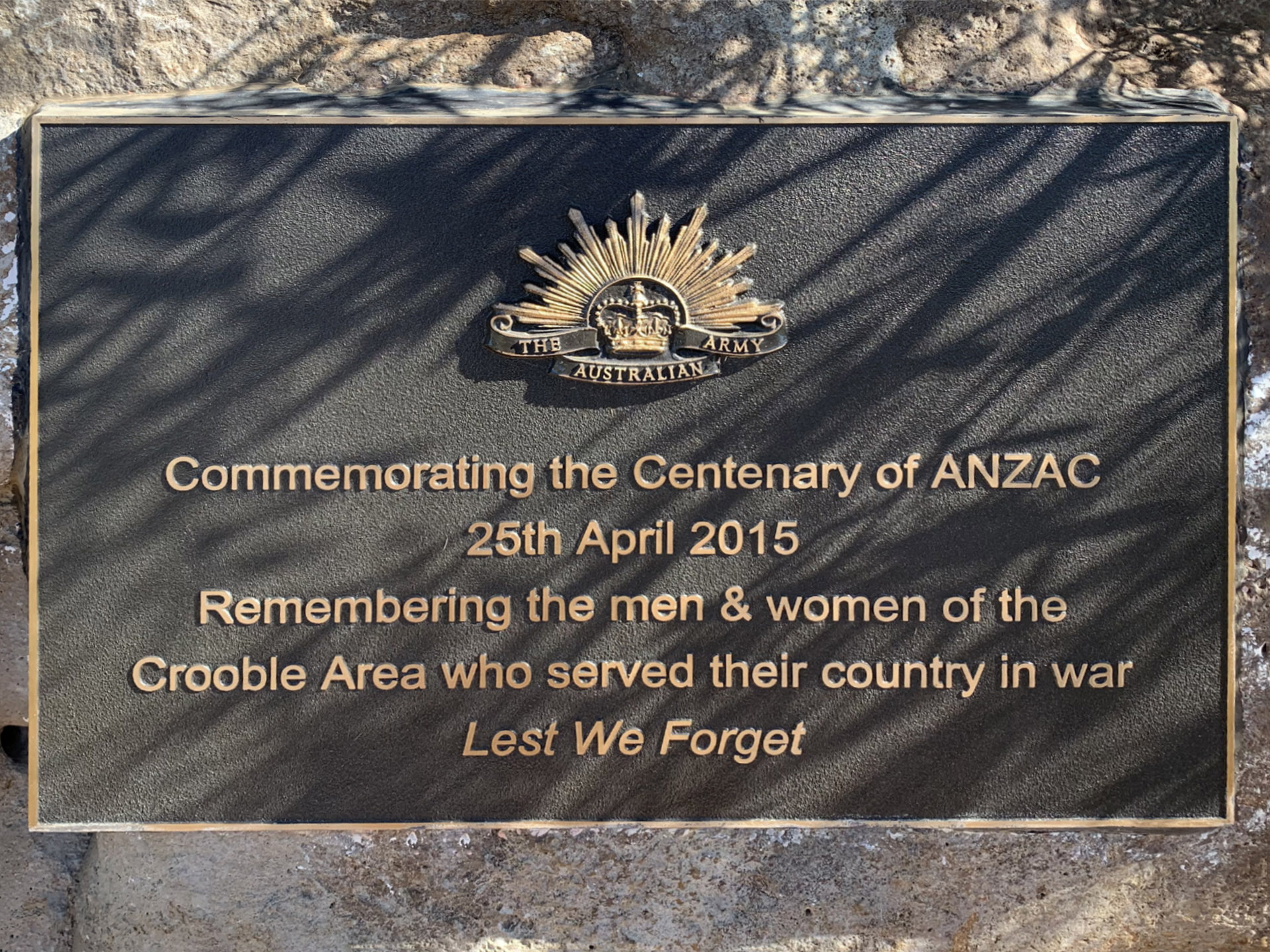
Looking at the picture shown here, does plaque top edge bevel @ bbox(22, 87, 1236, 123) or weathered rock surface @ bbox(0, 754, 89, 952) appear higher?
plaque top edge bevel @ bbox(22, 87, 1236, 123)

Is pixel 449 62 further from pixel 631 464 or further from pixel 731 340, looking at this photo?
pixel 631 464

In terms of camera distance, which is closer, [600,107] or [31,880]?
[600,107]

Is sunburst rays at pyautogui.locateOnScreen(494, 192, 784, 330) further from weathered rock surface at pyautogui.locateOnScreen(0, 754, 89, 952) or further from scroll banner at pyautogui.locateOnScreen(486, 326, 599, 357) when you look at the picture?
weathered rock surface at pyautogui.locateOnScreen(0, 754, 89, 952)

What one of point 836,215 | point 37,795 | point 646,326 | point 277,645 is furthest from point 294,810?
point 836,215

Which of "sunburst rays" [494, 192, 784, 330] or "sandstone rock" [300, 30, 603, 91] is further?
"sandstone rock" [300, 30, 603, 91]

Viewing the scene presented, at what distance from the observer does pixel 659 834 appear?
2.50 meters

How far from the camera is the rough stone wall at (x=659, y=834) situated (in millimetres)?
2490

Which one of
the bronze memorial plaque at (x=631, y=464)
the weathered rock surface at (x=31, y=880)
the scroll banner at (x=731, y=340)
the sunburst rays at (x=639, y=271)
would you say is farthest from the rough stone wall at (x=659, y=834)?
the scroll banner at (x=731, y=340)

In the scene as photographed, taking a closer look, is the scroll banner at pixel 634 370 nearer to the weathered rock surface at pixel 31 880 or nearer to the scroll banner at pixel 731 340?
the scroll banner at pixel 731 340

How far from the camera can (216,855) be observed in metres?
2.46

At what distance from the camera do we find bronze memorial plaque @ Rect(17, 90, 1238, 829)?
2.41m

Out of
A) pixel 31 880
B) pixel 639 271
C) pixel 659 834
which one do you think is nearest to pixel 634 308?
pixel 639 271

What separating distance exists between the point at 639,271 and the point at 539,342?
1.00ft

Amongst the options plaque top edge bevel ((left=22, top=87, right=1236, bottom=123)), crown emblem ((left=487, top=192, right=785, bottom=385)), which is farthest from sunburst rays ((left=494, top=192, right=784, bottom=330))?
plaque top edge bevel ((left=22, top=87, right=1236, bottom=123))
